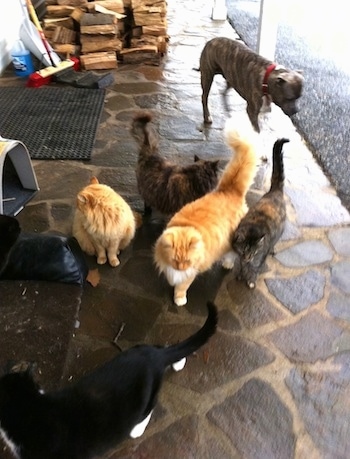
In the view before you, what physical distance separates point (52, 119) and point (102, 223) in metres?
2.24

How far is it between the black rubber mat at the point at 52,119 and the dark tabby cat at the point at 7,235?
170 centimetres

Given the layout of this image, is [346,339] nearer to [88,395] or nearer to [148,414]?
[148,414]

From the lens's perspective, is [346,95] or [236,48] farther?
[346,95]

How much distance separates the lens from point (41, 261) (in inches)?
89.0

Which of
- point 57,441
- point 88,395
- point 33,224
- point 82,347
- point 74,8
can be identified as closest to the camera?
point 57,441

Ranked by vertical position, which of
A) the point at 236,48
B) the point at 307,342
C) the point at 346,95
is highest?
the point at 236,48

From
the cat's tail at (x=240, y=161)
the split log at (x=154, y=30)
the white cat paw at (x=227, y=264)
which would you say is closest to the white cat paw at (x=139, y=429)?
the white cat paw at (x=227, y=264)

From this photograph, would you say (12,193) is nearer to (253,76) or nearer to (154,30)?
(253,76)

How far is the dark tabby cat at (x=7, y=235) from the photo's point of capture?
205 centimetres

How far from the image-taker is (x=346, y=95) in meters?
4.79

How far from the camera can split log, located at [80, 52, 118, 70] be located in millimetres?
5238

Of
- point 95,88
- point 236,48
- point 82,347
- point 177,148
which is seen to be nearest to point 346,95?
point 236,48

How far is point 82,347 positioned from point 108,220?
679mm

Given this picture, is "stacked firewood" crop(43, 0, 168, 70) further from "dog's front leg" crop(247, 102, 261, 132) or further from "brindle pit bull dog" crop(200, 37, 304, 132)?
"dog's front leg" crop(247, 102, 261, 132)
